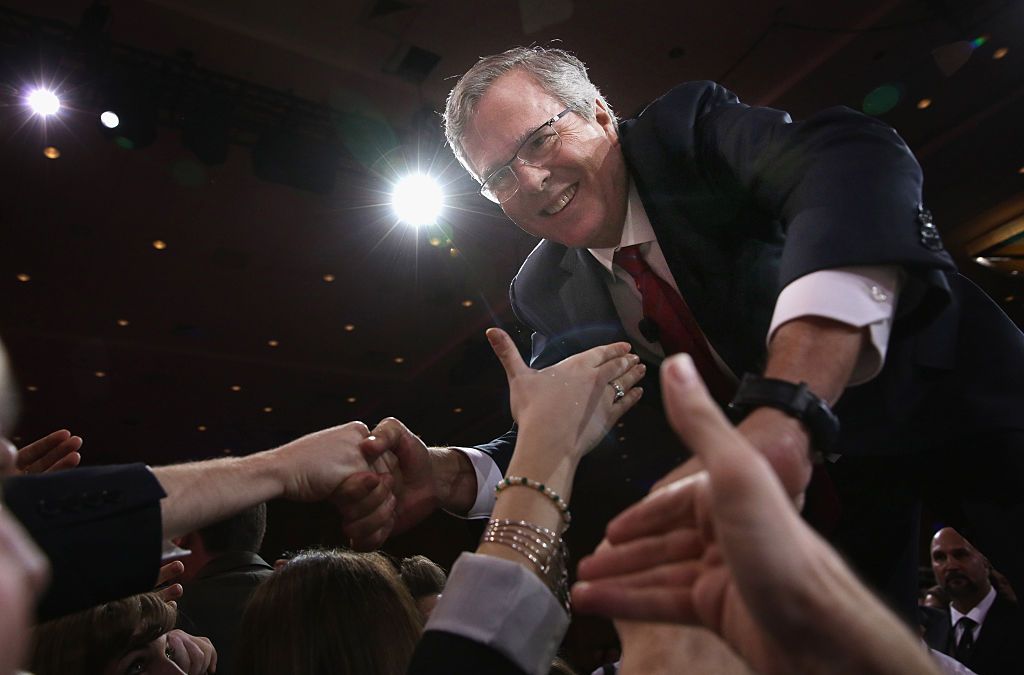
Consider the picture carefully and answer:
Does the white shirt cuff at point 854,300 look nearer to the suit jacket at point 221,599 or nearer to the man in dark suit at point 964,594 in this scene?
the suit jacket at point 221,599

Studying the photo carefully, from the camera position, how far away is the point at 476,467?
4.60 ft

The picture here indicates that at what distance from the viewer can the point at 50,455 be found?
4.87 ft

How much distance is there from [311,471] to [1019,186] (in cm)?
590

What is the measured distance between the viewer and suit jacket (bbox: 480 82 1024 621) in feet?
2.87

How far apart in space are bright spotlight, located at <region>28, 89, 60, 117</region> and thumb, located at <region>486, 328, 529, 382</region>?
400 cm

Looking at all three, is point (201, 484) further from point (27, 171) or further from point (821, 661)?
point (27, 171)

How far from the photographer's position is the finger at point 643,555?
0.51m

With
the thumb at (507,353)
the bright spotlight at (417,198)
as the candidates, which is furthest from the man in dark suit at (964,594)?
the bright spotlight at (417,198)

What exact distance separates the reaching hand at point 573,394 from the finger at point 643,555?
1.16ft

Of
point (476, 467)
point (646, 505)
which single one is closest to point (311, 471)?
point (476, 467)

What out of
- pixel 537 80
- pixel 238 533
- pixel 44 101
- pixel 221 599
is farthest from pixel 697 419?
pixel 44 101

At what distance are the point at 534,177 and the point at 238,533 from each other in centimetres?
163

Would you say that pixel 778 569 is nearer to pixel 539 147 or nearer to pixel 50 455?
pixel 539 147

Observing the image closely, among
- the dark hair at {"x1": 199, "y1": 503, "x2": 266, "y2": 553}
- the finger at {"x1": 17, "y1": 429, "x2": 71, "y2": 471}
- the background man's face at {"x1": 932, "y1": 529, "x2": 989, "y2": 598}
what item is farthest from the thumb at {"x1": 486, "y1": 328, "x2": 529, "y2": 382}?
the background man's face at {"x1": 932, "y1": 529, "x2": 989, "y2": 598}
